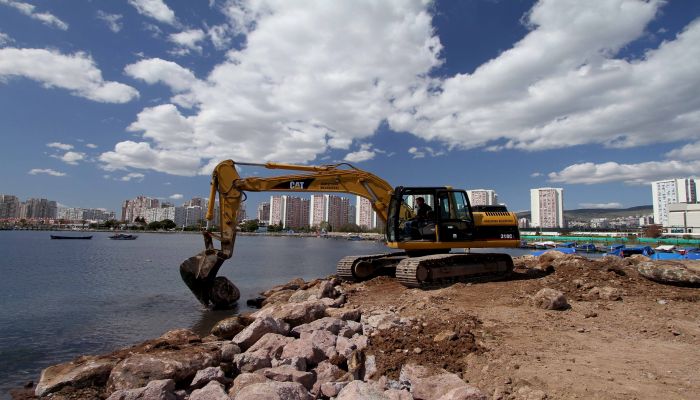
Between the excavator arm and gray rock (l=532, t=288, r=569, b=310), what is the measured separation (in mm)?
5413

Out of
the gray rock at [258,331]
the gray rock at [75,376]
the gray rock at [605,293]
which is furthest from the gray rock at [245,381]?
the gray rock at [605,293]

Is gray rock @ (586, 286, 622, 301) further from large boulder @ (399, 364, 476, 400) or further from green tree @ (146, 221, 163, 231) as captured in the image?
green tree @ (146, 221, 163, 231)

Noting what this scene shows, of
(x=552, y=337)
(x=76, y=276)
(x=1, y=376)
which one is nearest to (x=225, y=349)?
(x=1, y=376)

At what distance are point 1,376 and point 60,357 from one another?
1175mm

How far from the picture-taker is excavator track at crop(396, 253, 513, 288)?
10.3 meters

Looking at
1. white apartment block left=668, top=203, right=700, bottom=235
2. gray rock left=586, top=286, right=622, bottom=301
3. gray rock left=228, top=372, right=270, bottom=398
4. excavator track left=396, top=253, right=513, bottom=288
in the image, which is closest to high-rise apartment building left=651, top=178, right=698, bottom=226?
white apartment block left=668, top=203, right=700, bottom=235

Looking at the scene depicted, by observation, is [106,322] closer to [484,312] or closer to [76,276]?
[484,312]

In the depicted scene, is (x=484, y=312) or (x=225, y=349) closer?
(x=225, y=349)

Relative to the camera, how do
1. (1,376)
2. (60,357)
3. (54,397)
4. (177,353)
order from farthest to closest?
1. (60,357)
2. (1,376)
3. (177,353)
4. (54,397)

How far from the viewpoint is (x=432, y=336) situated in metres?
6.40

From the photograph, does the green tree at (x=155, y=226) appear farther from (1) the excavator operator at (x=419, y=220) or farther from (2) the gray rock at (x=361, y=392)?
(2) the gray rock at (x=361, y=392)

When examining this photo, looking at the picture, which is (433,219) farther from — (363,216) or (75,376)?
(363,216)

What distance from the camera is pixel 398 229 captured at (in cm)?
1146

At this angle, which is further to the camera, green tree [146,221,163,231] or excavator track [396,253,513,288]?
green tree [146,221,163,231]
